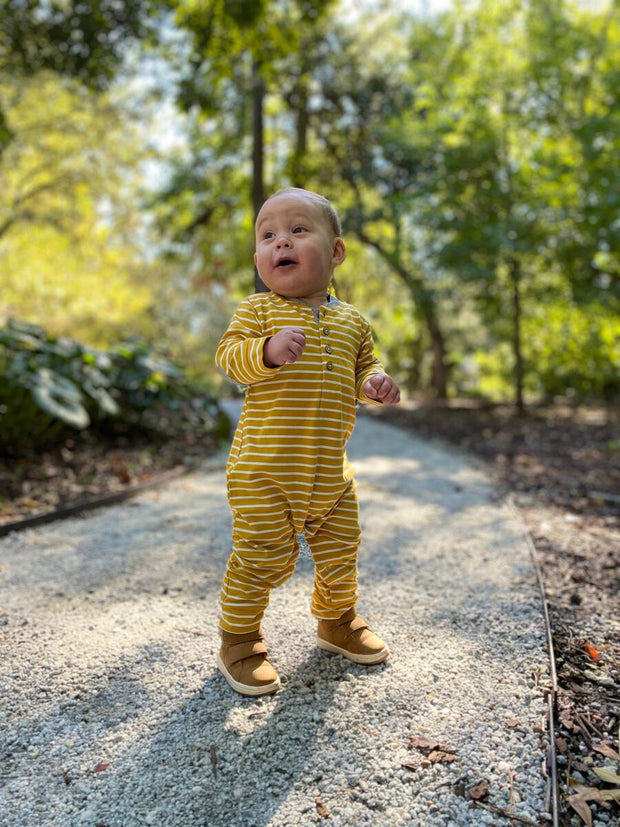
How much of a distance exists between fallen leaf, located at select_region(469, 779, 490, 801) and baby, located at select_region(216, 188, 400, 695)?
579 mm

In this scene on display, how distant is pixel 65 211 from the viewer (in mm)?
14922

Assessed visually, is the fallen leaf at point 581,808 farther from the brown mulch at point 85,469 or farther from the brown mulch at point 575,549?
the brown mulch at point 85,469

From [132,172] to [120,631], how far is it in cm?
1578

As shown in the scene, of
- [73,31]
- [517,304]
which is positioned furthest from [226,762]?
[517,304]

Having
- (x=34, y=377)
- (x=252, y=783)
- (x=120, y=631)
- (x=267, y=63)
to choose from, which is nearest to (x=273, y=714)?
(x=252, y=783)

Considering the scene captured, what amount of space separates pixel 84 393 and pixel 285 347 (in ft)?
12.5

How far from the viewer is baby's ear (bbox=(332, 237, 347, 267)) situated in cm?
184

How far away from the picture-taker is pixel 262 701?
170 cm

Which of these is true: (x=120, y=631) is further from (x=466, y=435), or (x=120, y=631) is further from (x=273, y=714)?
(x=466, y=435)

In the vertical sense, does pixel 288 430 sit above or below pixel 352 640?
above

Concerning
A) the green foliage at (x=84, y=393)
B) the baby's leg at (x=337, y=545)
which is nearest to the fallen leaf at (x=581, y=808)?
the baby's leg at (x=337, y=545)

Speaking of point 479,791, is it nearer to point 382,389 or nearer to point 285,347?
point 382,389

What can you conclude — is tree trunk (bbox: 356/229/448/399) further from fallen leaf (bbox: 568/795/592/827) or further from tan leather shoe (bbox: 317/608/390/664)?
fallen leaf (bbox: 568/795/592/827)

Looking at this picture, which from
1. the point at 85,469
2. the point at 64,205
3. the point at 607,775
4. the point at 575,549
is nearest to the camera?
the point at 607,775
